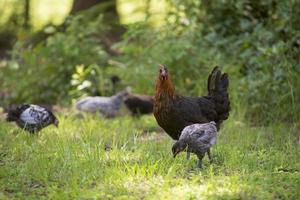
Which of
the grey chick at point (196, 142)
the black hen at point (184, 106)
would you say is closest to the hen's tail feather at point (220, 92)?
the black hen at point (184, 106)

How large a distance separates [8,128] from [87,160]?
3.01m

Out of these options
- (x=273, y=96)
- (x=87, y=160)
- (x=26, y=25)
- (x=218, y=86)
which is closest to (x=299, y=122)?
(x=273, y=96)

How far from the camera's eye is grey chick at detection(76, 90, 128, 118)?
34.9 feet

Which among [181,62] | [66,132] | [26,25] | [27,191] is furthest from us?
[26,25]

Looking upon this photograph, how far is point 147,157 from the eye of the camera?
21.7 ft

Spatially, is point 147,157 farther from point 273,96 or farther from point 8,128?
point 273,96

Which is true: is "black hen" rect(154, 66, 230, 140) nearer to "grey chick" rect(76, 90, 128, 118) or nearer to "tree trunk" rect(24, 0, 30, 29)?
"grey chick" rect(76, 90, 128, 118)

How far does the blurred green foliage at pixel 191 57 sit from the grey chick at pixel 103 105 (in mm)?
1060

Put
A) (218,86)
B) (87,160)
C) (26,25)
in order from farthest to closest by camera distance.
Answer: (26,25), (218,86), (87,160)

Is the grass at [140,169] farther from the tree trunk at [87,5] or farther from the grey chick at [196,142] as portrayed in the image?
the tree trunk at [87,5]

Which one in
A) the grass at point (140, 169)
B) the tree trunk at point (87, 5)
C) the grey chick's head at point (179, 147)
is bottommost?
the grass at point (140, 169)

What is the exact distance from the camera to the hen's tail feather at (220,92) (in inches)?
318

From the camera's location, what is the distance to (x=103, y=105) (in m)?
10.7

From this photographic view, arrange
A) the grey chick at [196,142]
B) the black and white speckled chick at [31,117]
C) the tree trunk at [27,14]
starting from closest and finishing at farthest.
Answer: the grey chick at [196,142]
the black and white speckled chick at [31,117]
the tree trunk at [27,14]
